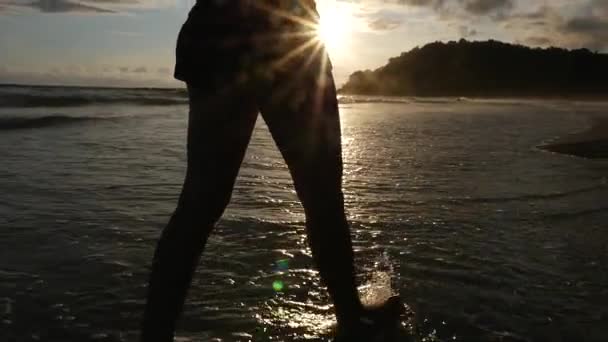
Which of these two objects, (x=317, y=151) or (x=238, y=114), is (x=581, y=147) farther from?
(x=238, y=114)

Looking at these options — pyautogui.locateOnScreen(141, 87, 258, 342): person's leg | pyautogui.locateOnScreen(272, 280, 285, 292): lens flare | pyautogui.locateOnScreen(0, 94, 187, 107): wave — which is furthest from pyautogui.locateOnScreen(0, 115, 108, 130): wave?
pyautogui.locateOnScreen(141, 87, 258, 342): person's leg

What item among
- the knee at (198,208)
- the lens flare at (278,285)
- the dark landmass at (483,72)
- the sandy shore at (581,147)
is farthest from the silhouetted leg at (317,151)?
the dark landmass at (483,72)

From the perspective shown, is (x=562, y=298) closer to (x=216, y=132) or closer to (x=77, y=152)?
(x=216, y=132)

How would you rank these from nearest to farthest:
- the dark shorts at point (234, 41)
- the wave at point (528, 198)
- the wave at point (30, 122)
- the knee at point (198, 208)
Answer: the dark shorts at point (234, 41) → the knee at point (198, 208) → the wave at point (528, 198) → the wave at point (30, 122)

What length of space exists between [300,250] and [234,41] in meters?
1.95

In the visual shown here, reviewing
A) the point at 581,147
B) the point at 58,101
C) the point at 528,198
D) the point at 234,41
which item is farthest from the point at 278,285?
the point at 58,101

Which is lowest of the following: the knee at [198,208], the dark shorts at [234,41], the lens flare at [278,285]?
the lens flare at [278,285]

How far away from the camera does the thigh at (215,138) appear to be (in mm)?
2236

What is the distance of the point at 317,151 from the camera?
244 centimetres

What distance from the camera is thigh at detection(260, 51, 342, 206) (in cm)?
234

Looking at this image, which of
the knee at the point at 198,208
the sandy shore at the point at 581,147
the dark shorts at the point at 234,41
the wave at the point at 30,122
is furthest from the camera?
the wave at the point at 30,122

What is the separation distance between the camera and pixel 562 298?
312cm

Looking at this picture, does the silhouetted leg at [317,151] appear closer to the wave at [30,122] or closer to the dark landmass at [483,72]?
the wave at [30,122]

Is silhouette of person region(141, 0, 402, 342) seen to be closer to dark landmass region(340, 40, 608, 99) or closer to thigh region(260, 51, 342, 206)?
thigh region(260, 51, 342, 206)
